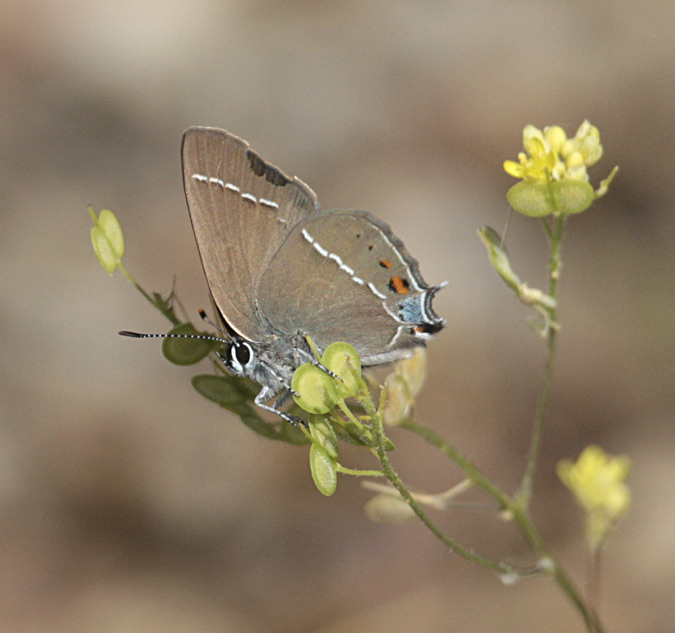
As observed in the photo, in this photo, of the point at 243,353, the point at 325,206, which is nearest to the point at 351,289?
the point at 243,353

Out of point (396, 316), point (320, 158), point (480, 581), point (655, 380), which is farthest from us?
point (320, 158)

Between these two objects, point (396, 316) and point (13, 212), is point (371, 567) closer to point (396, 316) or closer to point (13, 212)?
point (396, 316)

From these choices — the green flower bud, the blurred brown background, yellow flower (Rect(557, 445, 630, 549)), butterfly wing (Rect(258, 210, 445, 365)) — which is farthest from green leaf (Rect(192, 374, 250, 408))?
the blurred brown background

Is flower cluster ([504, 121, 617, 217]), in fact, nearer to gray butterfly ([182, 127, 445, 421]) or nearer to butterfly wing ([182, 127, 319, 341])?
gray butterfly ([182, 127, 445, 421])

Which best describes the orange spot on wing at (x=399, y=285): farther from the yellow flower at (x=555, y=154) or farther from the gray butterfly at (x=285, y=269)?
the yellow flower at (x=555, y=154)

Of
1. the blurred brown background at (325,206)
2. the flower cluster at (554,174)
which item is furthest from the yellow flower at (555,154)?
the blurred brown background at (325,206)

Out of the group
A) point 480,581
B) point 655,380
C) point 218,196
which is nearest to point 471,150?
point 655,380
